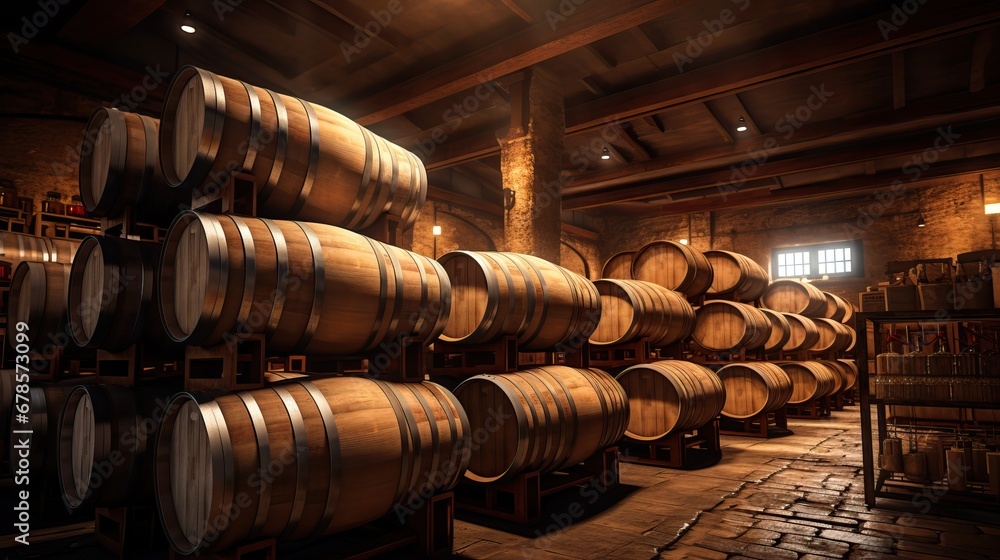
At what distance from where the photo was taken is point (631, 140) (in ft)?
37.4

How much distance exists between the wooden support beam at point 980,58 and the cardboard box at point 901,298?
220 inches

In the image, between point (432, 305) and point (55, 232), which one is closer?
point (432, 305)

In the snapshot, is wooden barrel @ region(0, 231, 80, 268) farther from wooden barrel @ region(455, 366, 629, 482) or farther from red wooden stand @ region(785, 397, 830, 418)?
red wooden stand @ region(785, 397, 830, 418)

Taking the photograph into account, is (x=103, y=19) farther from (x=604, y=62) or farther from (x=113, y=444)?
(x=604, y=62)

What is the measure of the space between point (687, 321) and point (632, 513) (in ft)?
10.2

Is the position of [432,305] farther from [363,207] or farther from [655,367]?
[655,367]

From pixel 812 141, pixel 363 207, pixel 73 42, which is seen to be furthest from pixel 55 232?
pixel 812 141

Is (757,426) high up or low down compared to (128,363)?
down

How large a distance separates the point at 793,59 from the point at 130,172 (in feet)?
→ 24.9

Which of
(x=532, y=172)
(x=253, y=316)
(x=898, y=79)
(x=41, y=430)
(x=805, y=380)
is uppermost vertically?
(x=898, y=79)

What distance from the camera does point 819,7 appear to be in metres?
6.92

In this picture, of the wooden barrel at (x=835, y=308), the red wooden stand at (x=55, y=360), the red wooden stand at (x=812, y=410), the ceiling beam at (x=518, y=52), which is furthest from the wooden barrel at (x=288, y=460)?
the wooden barrel at (x=835, y=308)

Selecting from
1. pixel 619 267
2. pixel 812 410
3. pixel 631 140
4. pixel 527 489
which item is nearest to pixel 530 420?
pixel 527 489

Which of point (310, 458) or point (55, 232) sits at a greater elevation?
point (55, 232)
